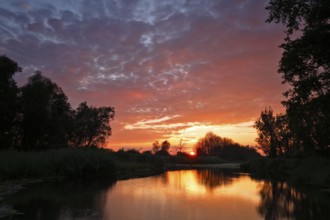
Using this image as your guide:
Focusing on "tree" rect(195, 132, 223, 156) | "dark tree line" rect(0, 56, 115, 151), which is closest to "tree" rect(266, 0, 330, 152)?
"dark tree line" rect(0, 56, 115, 151)

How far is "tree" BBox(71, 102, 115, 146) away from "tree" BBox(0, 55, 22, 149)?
2506 centimetres

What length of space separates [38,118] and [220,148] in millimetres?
120460

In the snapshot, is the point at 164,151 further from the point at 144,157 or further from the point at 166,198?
the point at 166,198

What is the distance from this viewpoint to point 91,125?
80.1 meters

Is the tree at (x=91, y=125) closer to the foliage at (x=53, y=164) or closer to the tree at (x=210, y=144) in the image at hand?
the foliage at (x=53, y=164)

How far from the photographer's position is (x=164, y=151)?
145 meters

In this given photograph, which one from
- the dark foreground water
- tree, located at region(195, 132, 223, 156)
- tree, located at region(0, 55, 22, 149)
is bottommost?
the dark foreground water

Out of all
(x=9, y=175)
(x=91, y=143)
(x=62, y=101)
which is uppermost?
(x=62, y=101)

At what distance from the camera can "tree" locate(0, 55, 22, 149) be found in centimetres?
4878

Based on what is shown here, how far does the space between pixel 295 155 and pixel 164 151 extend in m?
91.1

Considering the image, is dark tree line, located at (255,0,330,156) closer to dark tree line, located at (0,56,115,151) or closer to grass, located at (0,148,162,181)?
grass, located at (0,148,162,181)

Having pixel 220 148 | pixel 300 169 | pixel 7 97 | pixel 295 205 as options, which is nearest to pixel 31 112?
pixel 7 97

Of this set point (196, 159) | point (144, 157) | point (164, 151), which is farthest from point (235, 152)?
point (144, 157)

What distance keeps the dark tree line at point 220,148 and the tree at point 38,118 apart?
97.8m
